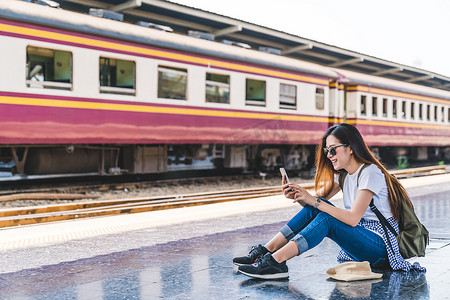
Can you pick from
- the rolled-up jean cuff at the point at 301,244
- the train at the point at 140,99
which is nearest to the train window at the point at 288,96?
the train at the point at 140,99

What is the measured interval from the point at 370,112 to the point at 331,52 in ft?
24.8

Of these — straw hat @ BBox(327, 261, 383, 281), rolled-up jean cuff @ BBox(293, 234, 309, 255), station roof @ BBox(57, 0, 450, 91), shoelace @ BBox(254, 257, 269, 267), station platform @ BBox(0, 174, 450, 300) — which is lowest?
station platform @ BBox(0, 174, 450, 300)

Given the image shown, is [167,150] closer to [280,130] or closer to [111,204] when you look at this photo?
[280,130]

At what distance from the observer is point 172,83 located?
38.6 feet

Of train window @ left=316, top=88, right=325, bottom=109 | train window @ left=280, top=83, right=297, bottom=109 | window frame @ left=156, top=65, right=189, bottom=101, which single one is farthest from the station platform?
train window @ left=316, top=88, right=325, bottom=109

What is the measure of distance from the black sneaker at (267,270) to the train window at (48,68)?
22.3 ft

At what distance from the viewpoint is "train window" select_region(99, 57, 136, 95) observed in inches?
413

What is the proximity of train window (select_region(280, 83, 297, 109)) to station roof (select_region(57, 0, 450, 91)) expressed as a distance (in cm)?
130

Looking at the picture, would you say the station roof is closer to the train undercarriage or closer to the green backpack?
the train undercarriage

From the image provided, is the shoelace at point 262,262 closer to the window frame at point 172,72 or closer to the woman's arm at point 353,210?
the woman's arm at point 353,210

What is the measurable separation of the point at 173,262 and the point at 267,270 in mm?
1019

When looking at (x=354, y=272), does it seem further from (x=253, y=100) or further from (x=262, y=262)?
(x=253, y=100)

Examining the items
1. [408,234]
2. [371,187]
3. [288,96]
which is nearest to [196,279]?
[371,187]

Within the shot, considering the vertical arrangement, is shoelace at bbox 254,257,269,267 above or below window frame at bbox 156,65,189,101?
below
